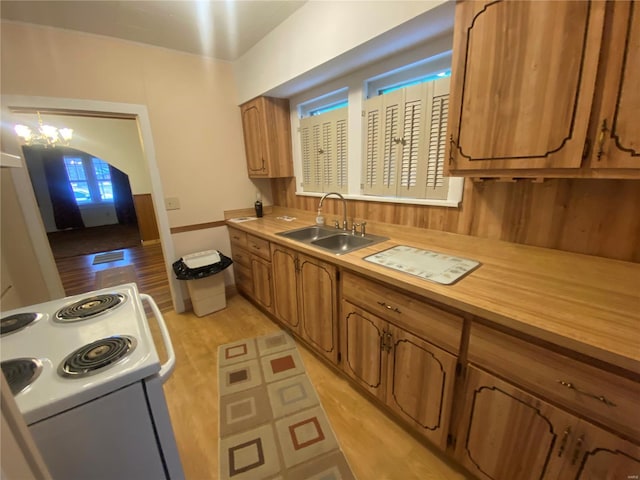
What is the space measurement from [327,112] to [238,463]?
96.8 inches

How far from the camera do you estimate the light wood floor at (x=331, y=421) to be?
1250 mm

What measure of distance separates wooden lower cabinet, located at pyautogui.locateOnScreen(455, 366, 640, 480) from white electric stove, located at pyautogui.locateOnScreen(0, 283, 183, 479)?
112 cm

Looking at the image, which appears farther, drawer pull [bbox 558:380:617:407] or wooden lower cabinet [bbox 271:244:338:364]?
wooden lower cabinet [bbox 271:244:338:364]

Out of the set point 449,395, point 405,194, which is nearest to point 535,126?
point 405,194

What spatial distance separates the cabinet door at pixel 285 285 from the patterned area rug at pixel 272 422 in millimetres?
271

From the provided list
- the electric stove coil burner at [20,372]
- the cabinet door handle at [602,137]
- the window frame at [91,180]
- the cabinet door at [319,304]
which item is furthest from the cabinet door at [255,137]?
the window frame at [91,180]

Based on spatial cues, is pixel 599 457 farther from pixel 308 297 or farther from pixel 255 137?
pixel 255 137

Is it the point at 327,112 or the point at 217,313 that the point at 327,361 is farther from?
the point at 327,112

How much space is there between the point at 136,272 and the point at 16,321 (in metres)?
3.30

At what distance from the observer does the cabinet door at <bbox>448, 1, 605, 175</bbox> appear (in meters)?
0.86

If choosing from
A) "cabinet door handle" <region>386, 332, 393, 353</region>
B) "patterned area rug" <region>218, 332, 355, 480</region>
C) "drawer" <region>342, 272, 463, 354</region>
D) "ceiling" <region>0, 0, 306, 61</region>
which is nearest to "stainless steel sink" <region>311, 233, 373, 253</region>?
"drawer" <region>342, 272, 463, 354</region>

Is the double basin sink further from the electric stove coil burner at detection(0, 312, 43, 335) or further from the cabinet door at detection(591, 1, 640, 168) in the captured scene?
the electric stove coil burner at detection(0, 312, 43, 335)

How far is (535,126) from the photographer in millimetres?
973

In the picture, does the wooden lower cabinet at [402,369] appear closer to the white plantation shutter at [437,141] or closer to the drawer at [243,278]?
the white plantation shutter at [437,141]
